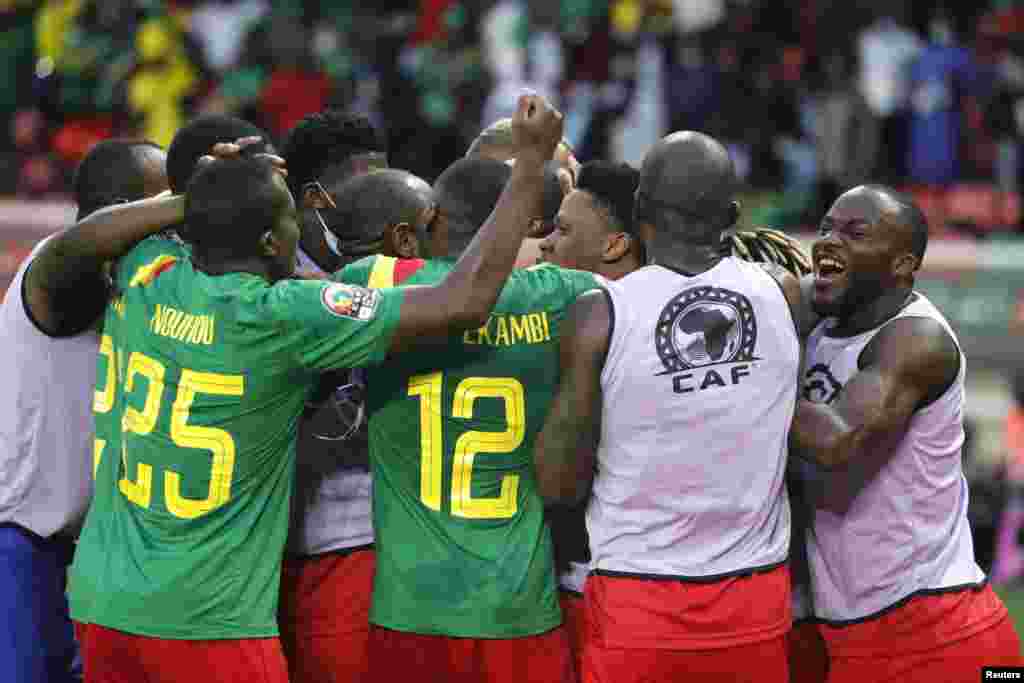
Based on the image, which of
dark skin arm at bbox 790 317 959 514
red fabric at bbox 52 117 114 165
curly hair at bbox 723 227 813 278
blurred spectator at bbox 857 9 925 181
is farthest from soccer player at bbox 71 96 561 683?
blurred spectator at bbox 857 9 925 181

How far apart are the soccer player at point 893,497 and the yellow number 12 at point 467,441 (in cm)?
92

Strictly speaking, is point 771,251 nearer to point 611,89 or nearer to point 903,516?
point 903,516

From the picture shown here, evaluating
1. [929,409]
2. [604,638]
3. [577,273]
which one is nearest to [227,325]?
[577,273]

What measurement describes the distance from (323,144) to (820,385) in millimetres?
1923

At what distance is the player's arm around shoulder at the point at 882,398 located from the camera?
4629 millimetres

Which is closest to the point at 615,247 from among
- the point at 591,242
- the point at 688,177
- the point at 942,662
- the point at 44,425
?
A: the point at 591,242

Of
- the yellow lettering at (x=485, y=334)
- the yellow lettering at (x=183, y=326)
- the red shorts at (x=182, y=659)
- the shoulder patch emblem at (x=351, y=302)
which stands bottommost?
the red shorts at (x=182, y=659)

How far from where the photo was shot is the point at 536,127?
14.8 feet

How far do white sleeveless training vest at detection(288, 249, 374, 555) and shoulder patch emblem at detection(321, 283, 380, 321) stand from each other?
714mm

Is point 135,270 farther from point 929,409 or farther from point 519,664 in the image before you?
point 929,409

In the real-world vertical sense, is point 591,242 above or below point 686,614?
above

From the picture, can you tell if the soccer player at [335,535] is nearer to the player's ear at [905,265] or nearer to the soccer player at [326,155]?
the soccer player at [326,155]

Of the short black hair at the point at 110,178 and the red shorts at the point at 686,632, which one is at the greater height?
the short black hair at the point at 110,178

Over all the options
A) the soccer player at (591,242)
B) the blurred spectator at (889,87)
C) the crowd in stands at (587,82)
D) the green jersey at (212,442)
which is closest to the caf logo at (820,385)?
the soccer player at (591,242)
